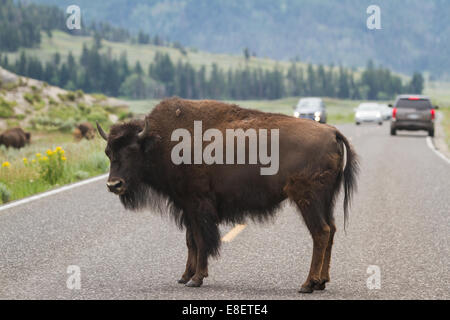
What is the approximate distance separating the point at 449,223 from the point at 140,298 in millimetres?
5834

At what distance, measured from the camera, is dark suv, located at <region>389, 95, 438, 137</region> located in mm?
34688

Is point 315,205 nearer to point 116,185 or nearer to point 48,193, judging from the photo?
point 116,185

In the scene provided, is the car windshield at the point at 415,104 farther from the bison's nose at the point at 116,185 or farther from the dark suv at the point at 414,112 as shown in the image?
the bison's nose at the point at 116,185

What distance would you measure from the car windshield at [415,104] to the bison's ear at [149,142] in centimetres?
2936

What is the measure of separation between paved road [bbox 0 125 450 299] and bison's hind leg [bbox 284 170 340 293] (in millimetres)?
180

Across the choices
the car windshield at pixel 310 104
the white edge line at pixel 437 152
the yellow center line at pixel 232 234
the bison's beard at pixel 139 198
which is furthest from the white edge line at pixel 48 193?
the car windshield at pixel 310 104

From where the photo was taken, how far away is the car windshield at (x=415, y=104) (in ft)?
113

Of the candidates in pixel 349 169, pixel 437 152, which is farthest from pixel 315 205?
pixel 437 152

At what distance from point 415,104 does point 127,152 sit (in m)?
29.7

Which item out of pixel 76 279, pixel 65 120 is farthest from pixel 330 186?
pixel 65 120

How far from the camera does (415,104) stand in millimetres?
34781

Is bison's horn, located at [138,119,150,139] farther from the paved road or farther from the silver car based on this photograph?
the silver car

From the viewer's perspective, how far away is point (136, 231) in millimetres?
9891
